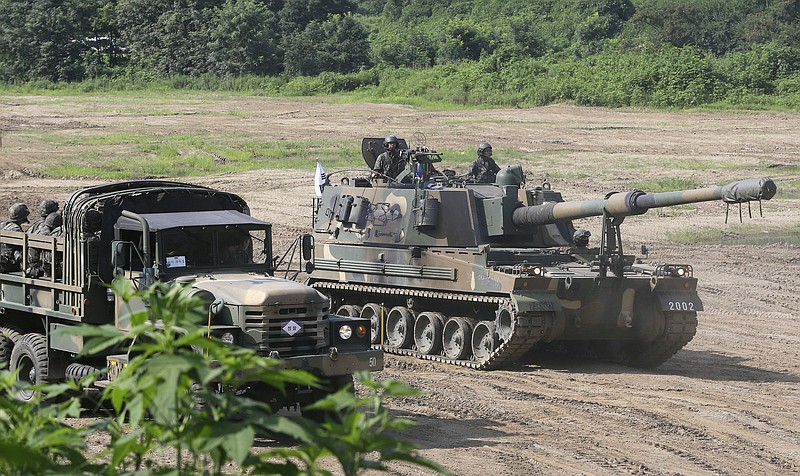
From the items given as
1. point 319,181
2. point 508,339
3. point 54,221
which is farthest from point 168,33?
point 54,221

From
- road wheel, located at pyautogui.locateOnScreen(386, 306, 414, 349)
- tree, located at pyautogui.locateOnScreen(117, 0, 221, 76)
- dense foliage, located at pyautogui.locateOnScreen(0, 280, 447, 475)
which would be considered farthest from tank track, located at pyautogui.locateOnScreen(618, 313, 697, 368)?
tree, located at pyautogui.locateOnScreen(117, 0, 221, 76)

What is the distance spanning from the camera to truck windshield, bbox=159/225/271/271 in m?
11.9

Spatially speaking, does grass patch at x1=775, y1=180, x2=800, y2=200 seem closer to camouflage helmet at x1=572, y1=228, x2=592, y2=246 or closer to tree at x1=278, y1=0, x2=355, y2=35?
camouflage helmet at x1=572, y1=228, x2=592, y2=246

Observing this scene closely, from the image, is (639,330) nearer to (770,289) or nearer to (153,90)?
(770,289)

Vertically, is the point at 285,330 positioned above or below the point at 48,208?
below

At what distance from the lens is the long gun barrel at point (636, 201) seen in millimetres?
13645

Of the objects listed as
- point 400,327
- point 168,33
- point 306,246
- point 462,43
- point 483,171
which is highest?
point 168,33

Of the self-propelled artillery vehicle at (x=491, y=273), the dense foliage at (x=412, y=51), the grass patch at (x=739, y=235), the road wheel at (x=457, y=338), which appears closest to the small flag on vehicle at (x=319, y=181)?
the self-propelled artillery vehicle at (x=491, y=273)

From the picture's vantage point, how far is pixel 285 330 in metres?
11.2

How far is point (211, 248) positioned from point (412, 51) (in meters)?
38.7

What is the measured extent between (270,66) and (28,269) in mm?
36282

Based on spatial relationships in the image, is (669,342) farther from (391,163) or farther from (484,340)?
(391,163)

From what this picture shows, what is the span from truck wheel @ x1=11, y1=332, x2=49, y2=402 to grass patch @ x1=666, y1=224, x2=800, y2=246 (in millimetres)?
18288

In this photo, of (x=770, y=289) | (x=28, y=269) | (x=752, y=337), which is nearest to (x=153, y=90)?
(x=770, y=289)
